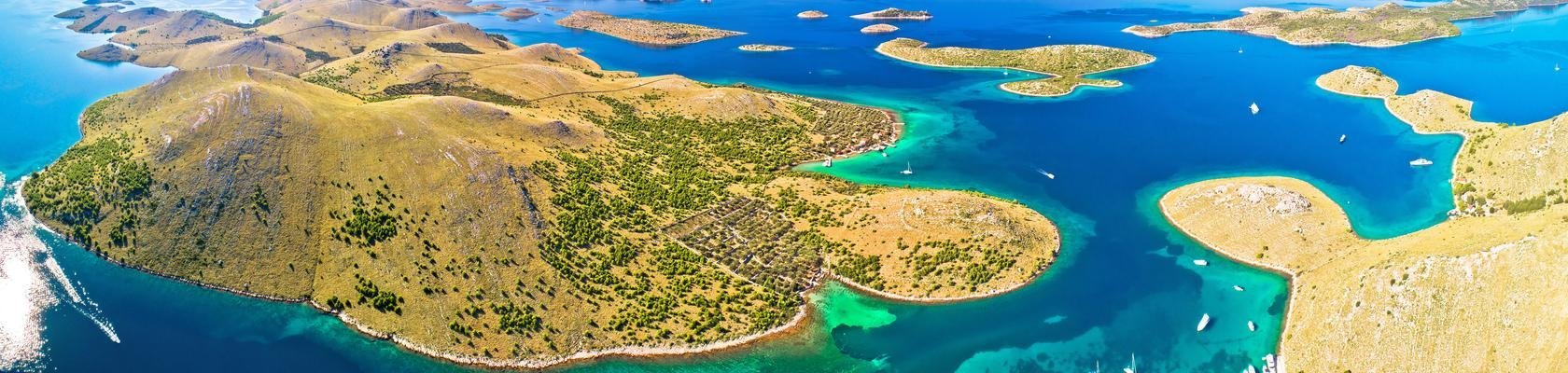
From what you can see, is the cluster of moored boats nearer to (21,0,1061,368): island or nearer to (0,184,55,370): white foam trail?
(21,0,1061,368): island

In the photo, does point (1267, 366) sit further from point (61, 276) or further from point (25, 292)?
point (25, 292)

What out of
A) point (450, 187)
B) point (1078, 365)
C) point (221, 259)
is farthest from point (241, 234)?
point (1078, 365)

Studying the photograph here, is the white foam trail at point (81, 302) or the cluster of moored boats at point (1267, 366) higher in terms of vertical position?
the white foam trail at point (81, 302)

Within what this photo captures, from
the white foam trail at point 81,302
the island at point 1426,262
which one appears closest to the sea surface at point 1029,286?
the white foam trail at point 81,302

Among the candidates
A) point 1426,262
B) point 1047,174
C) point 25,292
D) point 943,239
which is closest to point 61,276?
point 25,292

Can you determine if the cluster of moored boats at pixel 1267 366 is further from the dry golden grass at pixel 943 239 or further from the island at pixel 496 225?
the island at pixel 496 225

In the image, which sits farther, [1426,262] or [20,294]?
[20,294]

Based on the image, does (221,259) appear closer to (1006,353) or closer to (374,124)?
(374,124)
